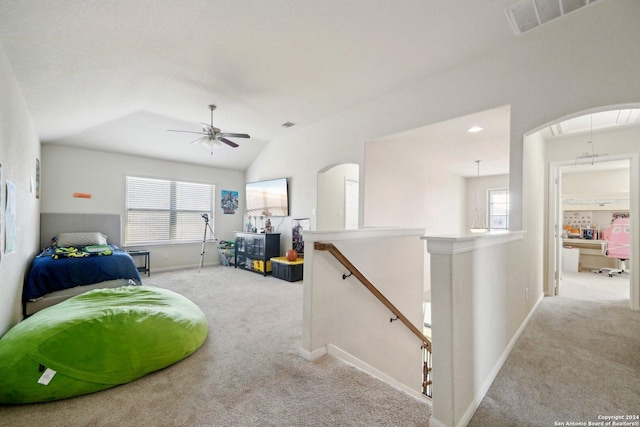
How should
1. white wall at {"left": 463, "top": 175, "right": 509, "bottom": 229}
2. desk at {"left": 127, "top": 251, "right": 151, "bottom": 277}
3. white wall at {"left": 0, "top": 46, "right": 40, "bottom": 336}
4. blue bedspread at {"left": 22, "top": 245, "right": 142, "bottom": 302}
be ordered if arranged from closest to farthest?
white wall at {"left": 0, "top": 46, "right": 40, "bottom": 336}
blue bedspread at {"left": 22, "top": 245, "right": 142, "bottom": 302}
desk at {"left": 127, "top": 251, "right": 151, "bottom": 277}
white wall at {"left": 463, "top": 175, "right": 509, "bottom": 229}

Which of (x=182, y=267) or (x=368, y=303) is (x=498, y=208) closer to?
(x=368, y=303)

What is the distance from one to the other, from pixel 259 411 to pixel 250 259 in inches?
184

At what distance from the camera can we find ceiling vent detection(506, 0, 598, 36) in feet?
7.72

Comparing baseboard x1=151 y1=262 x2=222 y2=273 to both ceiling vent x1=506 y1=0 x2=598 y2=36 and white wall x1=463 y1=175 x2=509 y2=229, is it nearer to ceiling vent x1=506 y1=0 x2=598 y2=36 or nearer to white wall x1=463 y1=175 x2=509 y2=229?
white wall x1=463 y1=175 x2=509 y2=229

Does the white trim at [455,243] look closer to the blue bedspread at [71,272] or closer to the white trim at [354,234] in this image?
the white trim at [354,234]

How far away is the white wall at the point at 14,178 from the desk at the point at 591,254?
9600 millimetres

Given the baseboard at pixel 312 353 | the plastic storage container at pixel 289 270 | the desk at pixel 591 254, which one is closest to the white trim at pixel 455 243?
the baseboard at pixel 312 353

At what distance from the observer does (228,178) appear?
736 centimetres

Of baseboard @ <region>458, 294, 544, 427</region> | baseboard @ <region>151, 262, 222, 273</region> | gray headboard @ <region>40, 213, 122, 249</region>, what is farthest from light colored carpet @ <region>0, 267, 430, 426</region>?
gray headboard @ <region>40, 213, 122, 249</region>

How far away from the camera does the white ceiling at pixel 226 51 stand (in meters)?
2.24

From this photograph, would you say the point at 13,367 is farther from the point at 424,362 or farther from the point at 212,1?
the point at 424,362

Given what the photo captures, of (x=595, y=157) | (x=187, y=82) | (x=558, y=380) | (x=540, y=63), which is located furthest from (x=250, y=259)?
(x=595, y=157)

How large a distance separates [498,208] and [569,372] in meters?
6.33

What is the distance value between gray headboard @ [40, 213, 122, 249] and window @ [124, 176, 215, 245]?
0.76 ft
